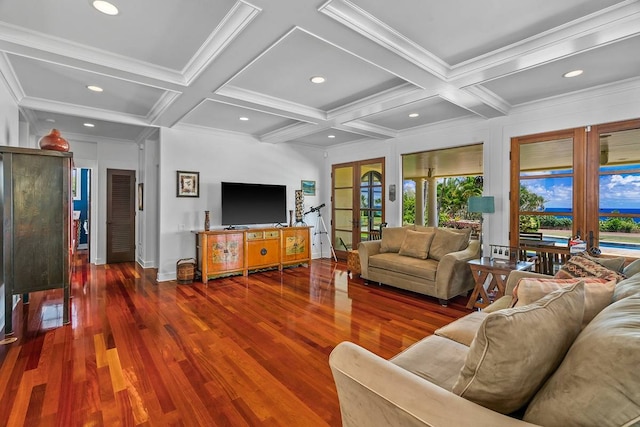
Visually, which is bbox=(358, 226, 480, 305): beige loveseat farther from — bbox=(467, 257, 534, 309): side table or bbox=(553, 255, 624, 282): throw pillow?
bbox=(553, 255, 624, 282): throw pillow

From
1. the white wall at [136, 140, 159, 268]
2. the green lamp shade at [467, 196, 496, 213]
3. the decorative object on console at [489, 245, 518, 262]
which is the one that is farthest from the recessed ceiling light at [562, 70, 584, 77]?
the white wall at [136, 140, 159, 268]

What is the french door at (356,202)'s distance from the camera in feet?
20.6

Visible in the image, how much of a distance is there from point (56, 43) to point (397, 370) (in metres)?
3.51

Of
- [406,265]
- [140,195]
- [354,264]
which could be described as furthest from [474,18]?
[140,195]

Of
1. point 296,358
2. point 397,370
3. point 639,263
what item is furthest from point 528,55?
point 296,358

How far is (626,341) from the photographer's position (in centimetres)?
78

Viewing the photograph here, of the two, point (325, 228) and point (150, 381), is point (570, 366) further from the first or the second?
point (325, 228)

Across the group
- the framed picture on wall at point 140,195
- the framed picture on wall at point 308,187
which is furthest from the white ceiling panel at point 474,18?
the framed picture on wall at point 140,195

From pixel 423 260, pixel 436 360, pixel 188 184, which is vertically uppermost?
pixel 188 184

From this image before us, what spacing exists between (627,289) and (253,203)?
507cm

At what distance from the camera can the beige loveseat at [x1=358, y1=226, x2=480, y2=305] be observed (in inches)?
151

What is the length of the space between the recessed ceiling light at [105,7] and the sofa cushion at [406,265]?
392cm

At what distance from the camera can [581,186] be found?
146 inches

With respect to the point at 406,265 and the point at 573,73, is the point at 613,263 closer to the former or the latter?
the point at 573,73
